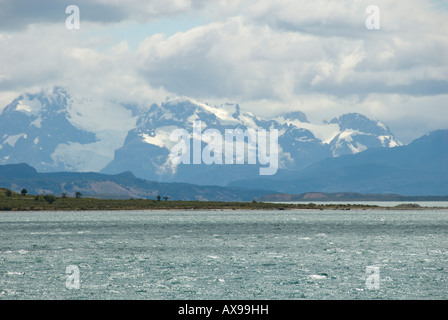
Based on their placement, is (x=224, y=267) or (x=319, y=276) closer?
(x=319, y=276)

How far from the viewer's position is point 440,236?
552 ft

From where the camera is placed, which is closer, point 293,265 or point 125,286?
point 125,286

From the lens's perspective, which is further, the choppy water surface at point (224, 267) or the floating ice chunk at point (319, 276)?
the floating ice chunk at point (319, 276)

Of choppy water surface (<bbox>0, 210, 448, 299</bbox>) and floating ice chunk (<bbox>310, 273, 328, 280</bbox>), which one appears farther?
floating ice chunk (<bbox>310, 273, 328, 280</bbox>)

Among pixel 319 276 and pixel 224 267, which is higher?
pixel 224 267

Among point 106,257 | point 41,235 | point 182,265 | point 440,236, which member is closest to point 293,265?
point 182,265
